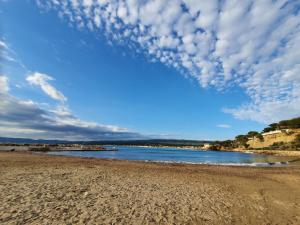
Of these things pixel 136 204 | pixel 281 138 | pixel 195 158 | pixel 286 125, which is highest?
pixel 286 125

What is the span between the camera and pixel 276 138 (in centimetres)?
11394

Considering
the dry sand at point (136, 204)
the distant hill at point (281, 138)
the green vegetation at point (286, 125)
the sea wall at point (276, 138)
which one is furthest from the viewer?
the green vegetation at point (286, 125)

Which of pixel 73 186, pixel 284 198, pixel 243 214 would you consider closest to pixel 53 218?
pixel 73 186

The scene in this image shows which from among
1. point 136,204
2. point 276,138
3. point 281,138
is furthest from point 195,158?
point 276,138

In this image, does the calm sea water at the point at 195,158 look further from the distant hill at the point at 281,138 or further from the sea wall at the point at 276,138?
the sea wall at the point at 276,138

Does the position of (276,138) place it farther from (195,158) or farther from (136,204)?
(136,204)

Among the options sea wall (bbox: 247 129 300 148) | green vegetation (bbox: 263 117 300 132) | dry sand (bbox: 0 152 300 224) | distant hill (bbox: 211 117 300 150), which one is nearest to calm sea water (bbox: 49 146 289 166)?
dry sand (bbox: 0 152 300 224)

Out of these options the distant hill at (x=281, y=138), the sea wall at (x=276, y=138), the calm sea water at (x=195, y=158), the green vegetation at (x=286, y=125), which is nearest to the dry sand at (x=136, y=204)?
the calm sea water at (x=195, y=158)

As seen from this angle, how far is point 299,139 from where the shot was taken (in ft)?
314

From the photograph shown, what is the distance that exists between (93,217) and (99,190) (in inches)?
164

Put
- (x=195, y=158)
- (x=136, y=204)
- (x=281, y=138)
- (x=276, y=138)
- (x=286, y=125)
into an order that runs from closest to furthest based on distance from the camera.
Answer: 1. (x=136, y=204)
2. (x=195, y=158)
3. (x=281, y=138)
4. (x=276, y=138)
5. (x=286, y=125)

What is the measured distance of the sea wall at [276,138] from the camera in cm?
10512

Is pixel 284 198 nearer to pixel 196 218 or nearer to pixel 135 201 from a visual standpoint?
pixel 196 218

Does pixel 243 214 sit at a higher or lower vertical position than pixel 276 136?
lower
